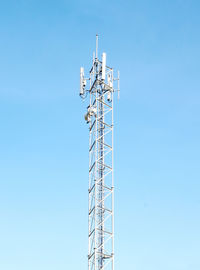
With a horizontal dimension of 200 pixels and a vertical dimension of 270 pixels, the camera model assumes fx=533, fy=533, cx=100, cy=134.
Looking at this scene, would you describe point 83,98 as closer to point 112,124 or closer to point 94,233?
point 112,124

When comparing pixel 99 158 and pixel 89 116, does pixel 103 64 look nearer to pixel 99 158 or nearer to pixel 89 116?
pixel 89 116

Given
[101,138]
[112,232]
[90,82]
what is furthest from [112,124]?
[112,232]

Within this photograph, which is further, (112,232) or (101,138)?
(101,138)

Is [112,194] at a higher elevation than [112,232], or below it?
higher

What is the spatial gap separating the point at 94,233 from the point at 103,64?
16.6 meters

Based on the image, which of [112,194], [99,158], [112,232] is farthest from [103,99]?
[112,232]

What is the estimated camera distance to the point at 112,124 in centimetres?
5219

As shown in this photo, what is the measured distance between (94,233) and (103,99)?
530 inches

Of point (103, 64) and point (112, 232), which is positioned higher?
point (103, 64)

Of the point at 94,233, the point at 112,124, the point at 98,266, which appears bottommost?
the point at 98,266

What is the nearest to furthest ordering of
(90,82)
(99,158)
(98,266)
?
(98,266) → (99,158) → (90,82)

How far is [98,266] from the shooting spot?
47188 millimetres

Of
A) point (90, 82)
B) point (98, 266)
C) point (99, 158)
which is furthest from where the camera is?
point (90, 82)

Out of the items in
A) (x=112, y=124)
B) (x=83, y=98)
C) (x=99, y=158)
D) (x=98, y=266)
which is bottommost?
(x=98, y=266)
